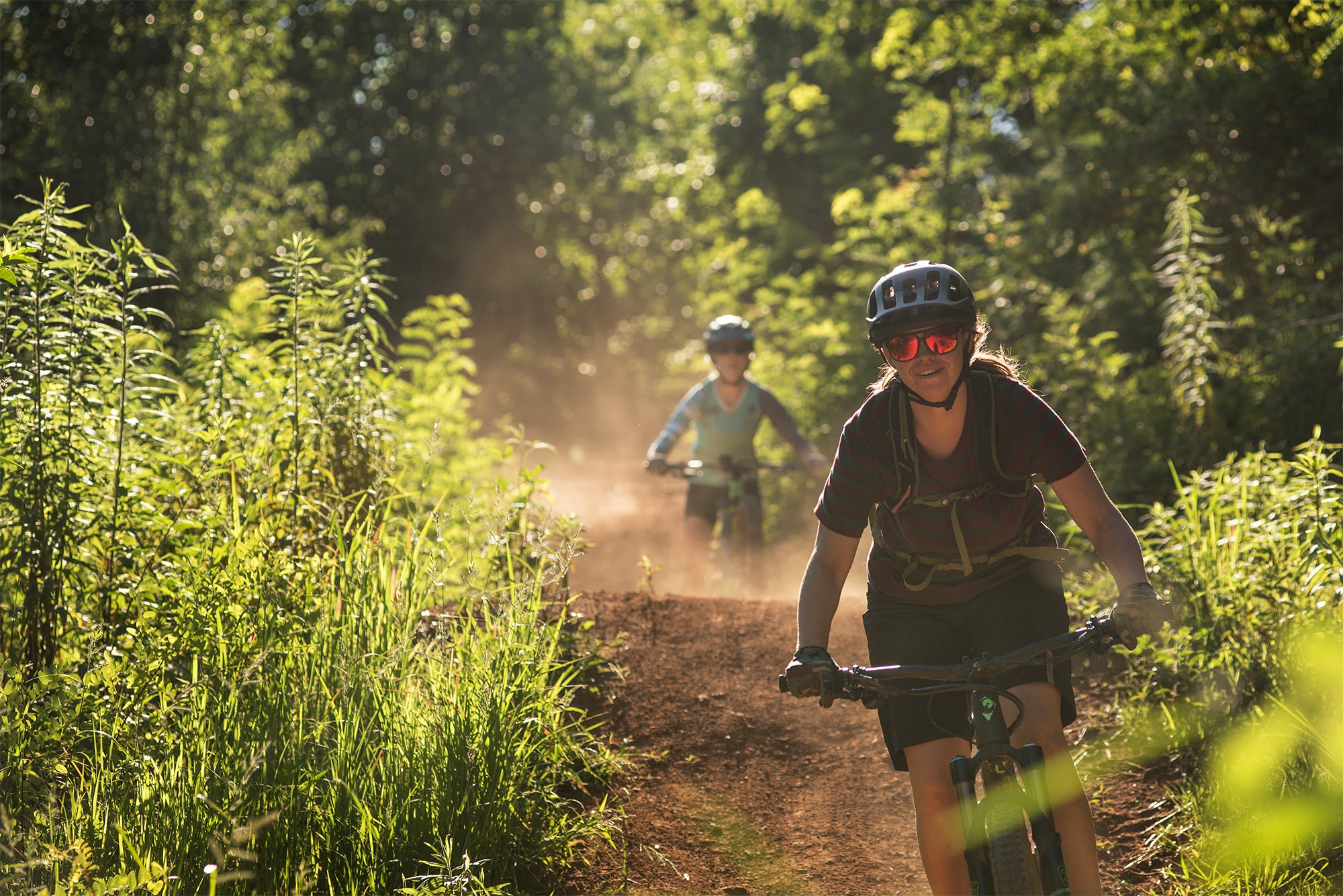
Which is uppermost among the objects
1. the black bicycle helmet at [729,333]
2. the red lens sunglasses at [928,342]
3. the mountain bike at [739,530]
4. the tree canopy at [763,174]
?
the tree canopy at [763,174]

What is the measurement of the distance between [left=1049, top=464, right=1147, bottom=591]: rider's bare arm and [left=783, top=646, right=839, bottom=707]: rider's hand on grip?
88 centimetres

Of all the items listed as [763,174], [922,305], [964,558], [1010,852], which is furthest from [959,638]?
[763,174]

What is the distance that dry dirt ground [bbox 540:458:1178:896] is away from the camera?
15.2 feet

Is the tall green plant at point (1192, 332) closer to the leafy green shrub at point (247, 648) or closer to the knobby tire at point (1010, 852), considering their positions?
the leafy green shrub at point (247, 648)

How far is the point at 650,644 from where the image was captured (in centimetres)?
648

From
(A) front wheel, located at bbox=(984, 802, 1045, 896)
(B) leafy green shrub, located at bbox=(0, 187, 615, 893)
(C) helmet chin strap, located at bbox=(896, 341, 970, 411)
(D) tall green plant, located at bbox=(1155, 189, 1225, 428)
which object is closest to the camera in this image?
(A) front wheel, located at bbox=(984, 802, 1045, 896)

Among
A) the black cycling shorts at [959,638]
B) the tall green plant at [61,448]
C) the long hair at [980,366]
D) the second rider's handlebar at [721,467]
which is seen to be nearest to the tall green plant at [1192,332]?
the second rider's handlebar at [721,467]

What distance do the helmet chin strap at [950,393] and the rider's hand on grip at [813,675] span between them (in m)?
0.90

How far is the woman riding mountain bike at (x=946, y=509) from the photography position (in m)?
3.44

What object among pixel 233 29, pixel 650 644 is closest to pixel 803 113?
pixel 233 29

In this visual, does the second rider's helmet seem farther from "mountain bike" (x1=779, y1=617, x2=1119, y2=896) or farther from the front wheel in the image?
the front wheel

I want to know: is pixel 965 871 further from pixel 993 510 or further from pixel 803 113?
pixel 803 113

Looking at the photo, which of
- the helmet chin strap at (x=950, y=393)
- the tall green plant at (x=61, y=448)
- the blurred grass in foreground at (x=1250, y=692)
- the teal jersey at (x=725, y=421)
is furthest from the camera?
the teal jersey at (x=725, y=421)

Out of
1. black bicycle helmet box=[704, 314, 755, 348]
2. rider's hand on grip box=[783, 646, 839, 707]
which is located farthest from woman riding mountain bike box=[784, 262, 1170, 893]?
black bicycle helmet box=[704, 314, 755, 348]
